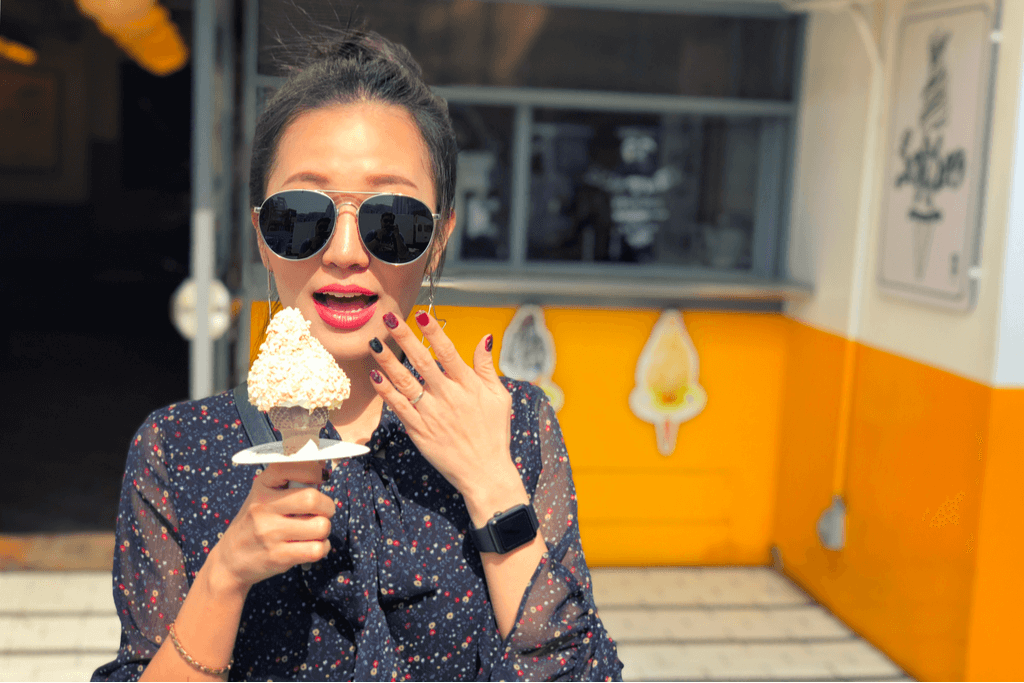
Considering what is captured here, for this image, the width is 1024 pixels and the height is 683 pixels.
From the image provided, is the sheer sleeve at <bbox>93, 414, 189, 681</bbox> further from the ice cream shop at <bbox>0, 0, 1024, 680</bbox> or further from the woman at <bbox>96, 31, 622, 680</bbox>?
the ice cream shop at <bbox>0, 0, 1024, 680</bbox>

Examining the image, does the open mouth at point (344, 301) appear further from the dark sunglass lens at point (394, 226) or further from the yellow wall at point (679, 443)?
the yellow wall at point (679, 443)

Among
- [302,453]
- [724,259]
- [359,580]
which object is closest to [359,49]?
[302,453]

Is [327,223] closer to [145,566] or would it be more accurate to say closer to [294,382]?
[294,382]

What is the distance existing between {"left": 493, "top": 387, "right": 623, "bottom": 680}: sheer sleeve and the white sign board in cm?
261

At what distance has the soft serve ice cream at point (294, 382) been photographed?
103 centimetres

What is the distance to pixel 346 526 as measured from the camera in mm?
1260

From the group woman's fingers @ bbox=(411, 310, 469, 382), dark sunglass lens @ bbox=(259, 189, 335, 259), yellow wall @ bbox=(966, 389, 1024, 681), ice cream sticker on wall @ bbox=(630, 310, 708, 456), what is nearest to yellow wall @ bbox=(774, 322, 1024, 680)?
yellow wall @ bbox=(966, 389, 1024, 681)

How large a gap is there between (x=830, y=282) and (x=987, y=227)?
1149mm

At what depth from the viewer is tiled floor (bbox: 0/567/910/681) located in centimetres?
371

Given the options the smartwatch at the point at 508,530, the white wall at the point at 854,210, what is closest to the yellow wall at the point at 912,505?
the white wall at the point at 854,210

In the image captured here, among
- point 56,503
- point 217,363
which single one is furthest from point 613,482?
point 56,503

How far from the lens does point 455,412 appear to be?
1.15 meters

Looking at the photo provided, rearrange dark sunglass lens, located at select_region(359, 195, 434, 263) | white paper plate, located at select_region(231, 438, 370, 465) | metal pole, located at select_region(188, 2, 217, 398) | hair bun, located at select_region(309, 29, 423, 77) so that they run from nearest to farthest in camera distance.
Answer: white paper plate, located at select_region(231, 438, 370, 465) < dark sunglass lens, located at select_region(359, 195, 434, 263) < hair bun, located at select_region(309, 29, 423, 77) < metal pole, located at select_region(188, 2, 217, 398)

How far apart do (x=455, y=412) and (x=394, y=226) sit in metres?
0.25
